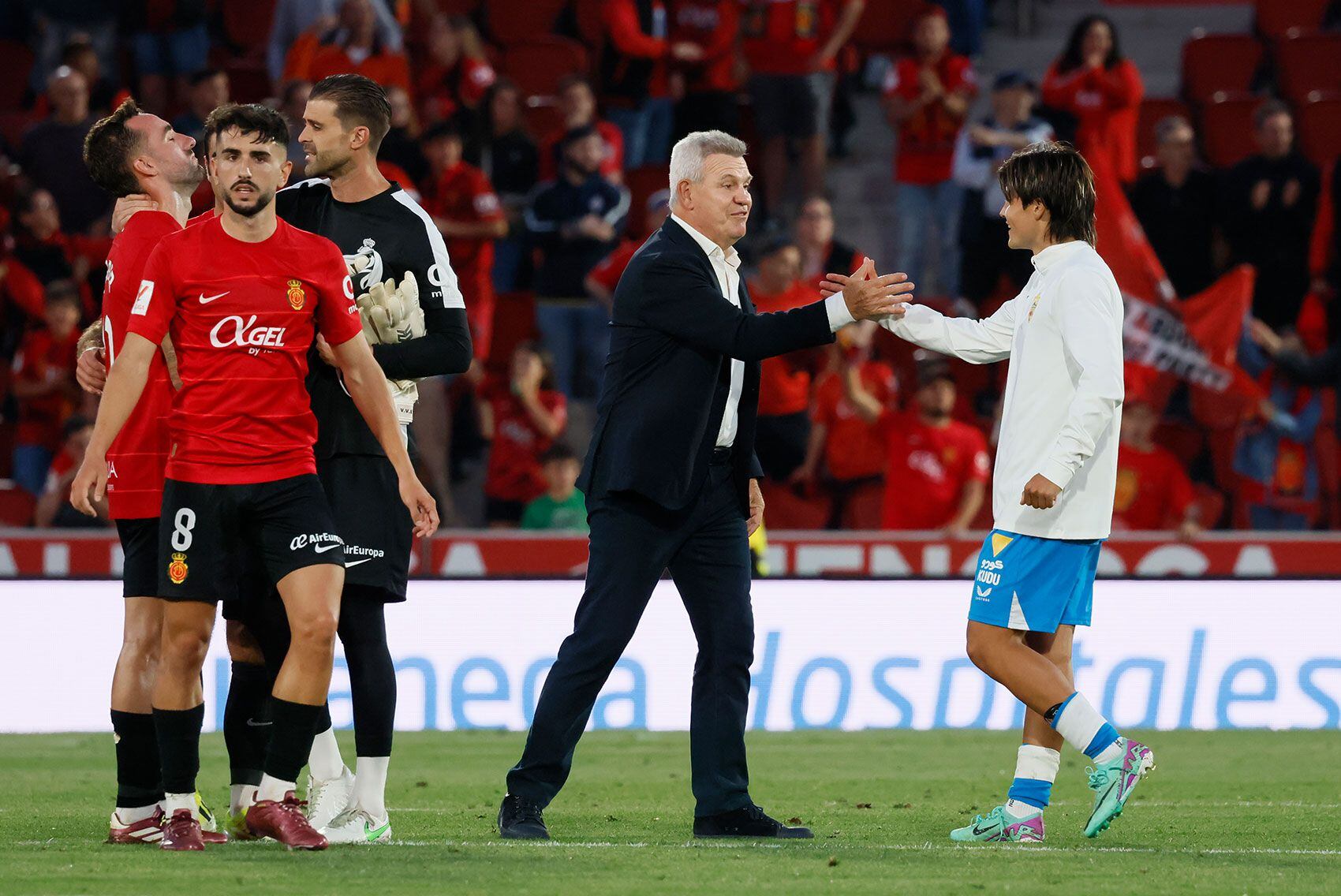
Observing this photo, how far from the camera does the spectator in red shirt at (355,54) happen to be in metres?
13.9

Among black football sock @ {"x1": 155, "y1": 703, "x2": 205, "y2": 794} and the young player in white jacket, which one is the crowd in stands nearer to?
the young player in white jacket

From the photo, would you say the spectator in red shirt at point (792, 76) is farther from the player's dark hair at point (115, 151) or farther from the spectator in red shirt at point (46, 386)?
the player's dark hair at point (115, 151)

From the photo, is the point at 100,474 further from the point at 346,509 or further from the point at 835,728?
the point at 835,728

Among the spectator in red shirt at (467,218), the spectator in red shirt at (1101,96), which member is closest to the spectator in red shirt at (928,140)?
the spectator in red shirt at (1101,96)

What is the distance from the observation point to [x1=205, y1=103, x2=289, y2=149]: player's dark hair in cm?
546

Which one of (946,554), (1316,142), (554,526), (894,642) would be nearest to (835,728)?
(894,642)

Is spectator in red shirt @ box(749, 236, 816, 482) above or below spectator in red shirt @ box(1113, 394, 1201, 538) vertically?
above

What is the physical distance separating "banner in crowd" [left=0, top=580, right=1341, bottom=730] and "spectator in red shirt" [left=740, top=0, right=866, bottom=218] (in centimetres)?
512

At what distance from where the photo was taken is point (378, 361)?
234 inches

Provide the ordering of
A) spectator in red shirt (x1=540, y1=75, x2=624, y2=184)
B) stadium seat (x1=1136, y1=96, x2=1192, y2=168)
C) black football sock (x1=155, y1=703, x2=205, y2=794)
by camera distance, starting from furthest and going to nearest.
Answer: stadium seat (x1=1136, y1=96, x2=1192, y2=168) < spectator in red shirt (x1=540, y1=75, x2=624, y2=184) < black football sock (x1=155, y1=703, x2=205, y2=794)

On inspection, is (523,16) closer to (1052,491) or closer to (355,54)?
(355,54)

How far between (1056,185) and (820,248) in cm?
699

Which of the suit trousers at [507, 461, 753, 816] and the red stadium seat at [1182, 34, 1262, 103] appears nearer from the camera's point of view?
the suit trousers at [507, 461, 753, 816]

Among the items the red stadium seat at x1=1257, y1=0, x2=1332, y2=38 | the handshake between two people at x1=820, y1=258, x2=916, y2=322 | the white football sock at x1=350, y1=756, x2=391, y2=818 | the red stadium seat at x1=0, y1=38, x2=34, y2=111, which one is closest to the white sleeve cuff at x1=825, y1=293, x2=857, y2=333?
the handshake between two people at x1=820, y1=258, x2=916, y2=322
